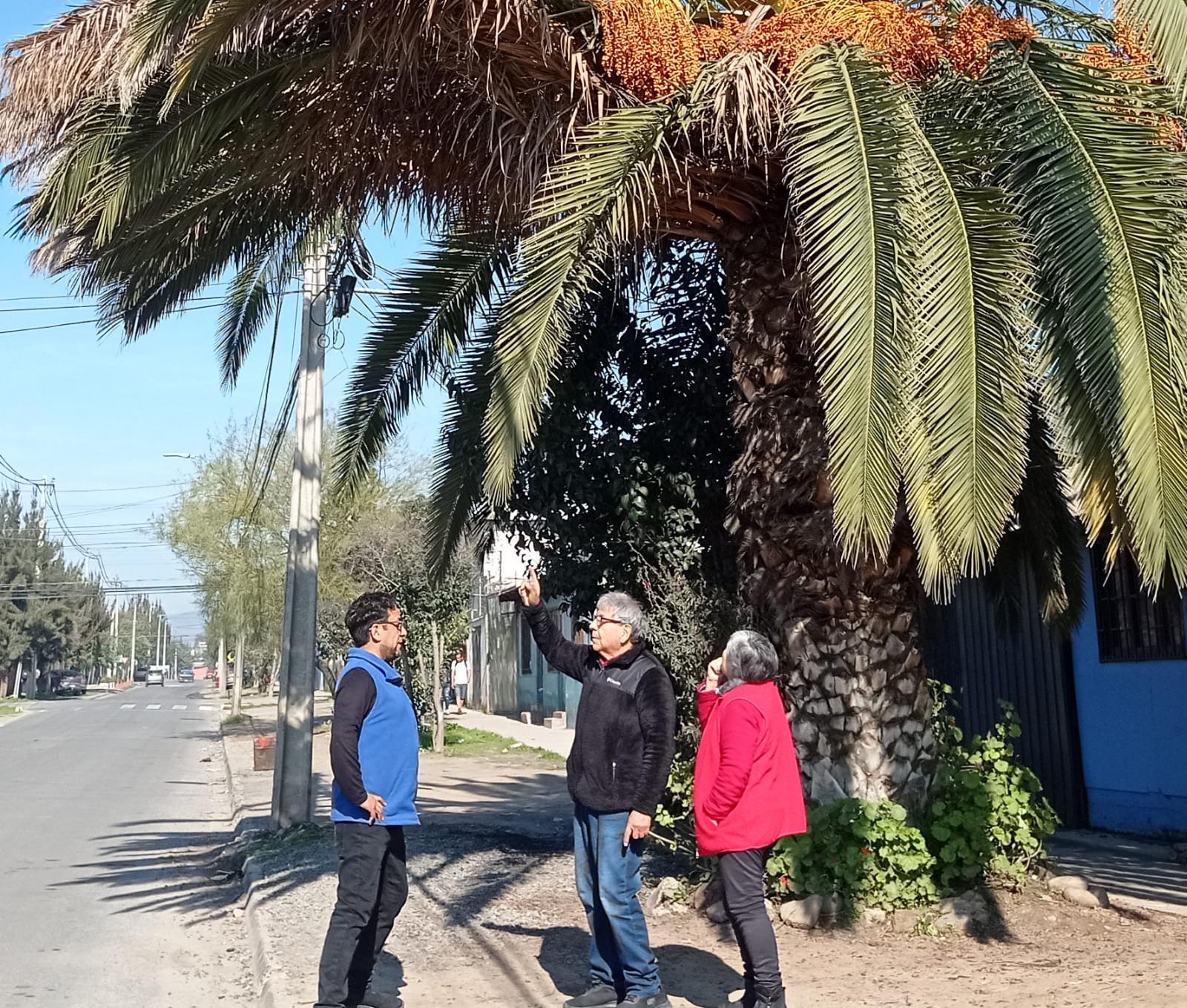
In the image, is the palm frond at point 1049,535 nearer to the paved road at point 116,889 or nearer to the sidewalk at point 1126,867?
the sidewalk at point 1126,867

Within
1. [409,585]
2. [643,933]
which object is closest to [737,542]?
A: [643,933]

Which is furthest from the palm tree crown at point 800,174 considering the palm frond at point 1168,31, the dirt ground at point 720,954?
the dirt ground at point 720,954

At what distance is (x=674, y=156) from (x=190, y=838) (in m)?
8.57

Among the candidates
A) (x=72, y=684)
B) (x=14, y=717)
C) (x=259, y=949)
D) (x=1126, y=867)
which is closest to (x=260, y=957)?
(x=259, y=949)

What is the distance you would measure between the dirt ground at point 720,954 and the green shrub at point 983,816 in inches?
8.2

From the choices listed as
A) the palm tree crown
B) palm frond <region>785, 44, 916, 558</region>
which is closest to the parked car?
the palm tree crown

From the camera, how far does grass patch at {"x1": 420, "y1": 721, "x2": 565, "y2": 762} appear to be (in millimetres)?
20766

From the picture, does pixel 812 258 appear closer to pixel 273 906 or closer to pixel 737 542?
pixel 737 542

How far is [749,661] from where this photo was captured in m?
5.00

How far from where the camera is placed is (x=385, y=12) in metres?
5.99

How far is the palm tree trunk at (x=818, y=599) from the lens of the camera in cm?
670

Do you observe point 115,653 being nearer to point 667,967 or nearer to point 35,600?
point 35,600

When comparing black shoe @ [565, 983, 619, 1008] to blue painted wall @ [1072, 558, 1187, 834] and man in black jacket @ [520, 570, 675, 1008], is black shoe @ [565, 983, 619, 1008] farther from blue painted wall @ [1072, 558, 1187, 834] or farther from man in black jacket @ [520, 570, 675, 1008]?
blue painted wall @ [1072, 558, 1187, 834]

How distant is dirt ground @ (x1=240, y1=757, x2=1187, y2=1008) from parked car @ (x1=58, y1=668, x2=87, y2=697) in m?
69.7
